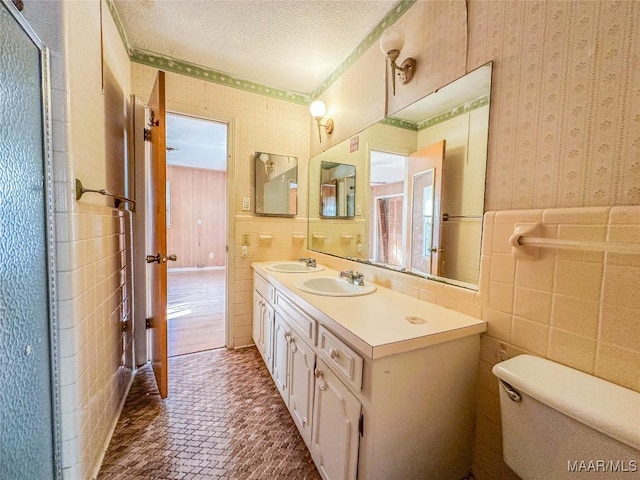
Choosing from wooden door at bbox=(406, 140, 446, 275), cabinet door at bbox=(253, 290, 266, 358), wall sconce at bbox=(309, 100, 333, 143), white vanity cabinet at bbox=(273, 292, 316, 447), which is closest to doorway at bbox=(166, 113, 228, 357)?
cabinet door at bbox=(253, 290, 266, 358)

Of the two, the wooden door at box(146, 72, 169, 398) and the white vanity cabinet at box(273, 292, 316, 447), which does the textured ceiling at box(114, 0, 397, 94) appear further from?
the white vanity cabinet at box(273, 292, 316, 447)

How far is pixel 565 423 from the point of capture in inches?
27.1

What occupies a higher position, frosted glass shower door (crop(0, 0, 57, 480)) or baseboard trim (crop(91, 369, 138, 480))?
frosted glass shower door (crop(0, 0, 57, 480))

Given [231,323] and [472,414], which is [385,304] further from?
[231,323]

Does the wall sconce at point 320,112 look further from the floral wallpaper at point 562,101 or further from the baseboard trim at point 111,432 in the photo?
the baseboard trim at point 111,432

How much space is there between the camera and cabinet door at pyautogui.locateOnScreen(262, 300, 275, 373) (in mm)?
1843

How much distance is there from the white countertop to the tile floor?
2.57ft

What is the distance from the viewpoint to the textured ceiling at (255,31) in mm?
1577

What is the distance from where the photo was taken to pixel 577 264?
821 mm

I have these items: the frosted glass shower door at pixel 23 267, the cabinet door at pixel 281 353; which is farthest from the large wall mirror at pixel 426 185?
Result: the frosted glass shower door at pixel 23 267

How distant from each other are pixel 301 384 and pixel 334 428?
0.34 metres

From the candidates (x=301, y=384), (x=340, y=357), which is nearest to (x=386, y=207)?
(x=340, y=357)

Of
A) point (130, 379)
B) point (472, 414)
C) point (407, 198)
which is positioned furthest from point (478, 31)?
point (130, 379)

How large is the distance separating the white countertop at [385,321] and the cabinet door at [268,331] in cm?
49
